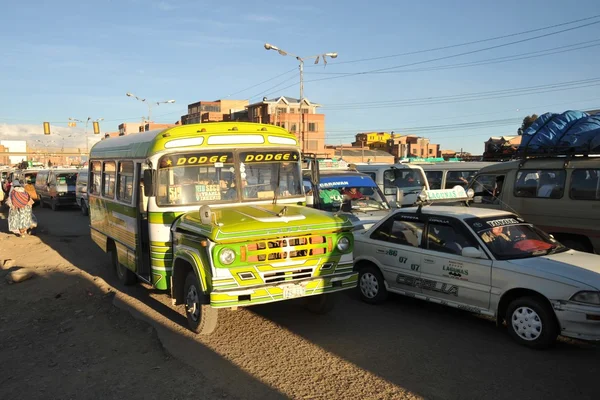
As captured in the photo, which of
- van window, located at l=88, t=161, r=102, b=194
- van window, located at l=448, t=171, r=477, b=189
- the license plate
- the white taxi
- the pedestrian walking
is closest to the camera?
the white taxi

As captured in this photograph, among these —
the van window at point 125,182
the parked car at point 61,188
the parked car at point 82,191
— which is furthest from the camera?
the parked car at point 61,188

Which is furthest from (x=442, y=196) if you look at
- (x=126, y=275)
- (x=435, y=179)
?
(x=435, y=179)

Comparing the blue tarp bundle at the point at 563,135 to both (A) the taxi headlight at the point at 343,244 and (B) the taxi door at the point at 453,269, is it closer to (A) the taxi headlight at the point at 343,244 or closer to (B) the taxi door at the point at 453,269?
(B) the taxi door at the point at 453,269

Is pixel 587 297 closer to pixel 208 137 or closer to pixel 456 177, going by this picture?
pixel 208 137

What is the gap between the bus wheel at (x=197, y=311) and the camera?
5.87 m

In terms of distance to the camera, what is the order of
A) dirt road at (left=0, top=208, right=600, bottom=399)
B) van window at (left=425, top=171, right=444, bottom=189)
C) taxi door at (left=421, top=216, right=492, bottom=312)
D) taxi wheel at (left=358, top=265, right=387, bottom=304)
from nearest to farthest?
1. dirt road at (left=0, top=208, right=600, bottom=399)
2. taxi door at (left=421, top=216, right=492, bottom=312)
3. taxi wheel at (left=358, top=265, right=387, bottom=304)
4. van window at (left=425, top=171, right=444, bottom=189)

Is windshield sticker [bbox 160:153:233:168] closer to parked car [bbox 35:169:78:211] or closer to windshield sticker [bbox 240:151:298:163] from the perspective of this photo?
windshield sticker [bbox 240:151:298:163]

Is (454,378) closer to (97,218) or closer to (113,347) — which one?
(113,347)

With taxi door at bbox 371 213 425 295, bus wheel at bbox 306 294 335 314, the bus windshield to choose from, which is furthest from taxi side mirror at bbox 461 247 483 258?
the bus windshield

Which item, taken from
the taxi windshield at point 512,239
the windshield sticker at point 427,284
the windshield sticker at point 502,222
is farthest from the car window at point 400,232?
the windshield sticker at point 502,222

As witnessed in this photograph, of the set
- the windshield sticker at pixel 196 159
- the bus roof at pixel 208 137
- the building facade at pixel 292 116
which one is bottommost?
the windshield sticker at pixel 196 159

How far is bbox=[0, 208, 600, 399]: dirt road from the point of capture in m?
4.62

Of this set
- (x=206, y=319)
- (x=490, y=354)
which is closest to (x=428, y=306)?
(x=490, y=354)

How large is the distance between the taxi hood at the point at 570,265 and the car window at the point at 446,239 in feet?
2.28
